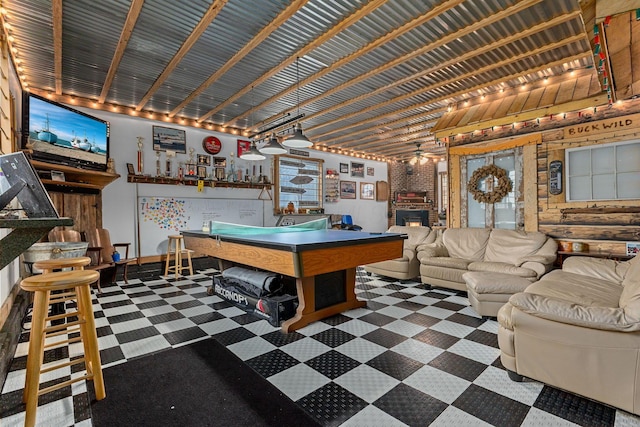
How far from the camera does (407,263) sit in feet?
16.4

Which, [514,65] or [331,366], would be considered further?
[514,65]

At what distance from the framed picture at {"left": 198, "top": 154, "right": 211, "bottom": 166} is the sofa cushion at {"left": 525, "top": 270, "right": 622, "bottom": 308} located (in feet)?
21.0

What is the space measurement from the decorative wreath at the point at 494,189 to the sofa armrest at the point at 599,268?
2.02m

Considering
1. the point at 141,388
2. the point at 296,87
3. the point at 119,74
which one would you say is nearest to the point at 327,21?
the point at 296,87

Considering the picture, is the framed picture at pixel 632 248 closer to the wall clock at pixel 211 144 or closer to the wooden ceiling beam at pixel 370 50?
the wooden ceiling beam at pixel 370 50

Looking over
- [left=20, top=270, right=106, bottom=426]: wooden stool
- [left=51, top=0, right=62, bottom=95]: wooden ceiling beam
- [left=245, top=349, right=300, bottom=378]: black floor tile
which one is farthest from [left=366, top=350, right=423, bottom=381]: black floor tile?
[left=51, top=0, right=62, bottom=95]: wooden ceiling beam

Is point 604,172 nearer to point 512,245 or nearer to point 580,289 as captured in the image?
point 512,245

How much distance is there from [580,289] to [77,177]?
6706mm

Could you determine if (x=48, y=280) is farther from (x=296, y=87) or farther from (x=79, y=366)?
(x=296, y=87)

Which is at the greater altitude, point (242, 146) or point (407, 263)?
point (242, 146)

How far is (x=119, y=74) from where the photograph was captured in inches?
178

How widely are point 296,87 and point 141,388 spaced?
14.6 feet

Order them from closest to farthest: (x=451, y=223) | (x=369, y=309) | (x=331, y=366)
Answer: (x=331, y=366)
(x=369, y=309)
(x=451, y=223)

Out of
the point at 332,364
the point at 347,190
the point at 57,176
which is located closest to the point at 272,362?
the point at 332,364
